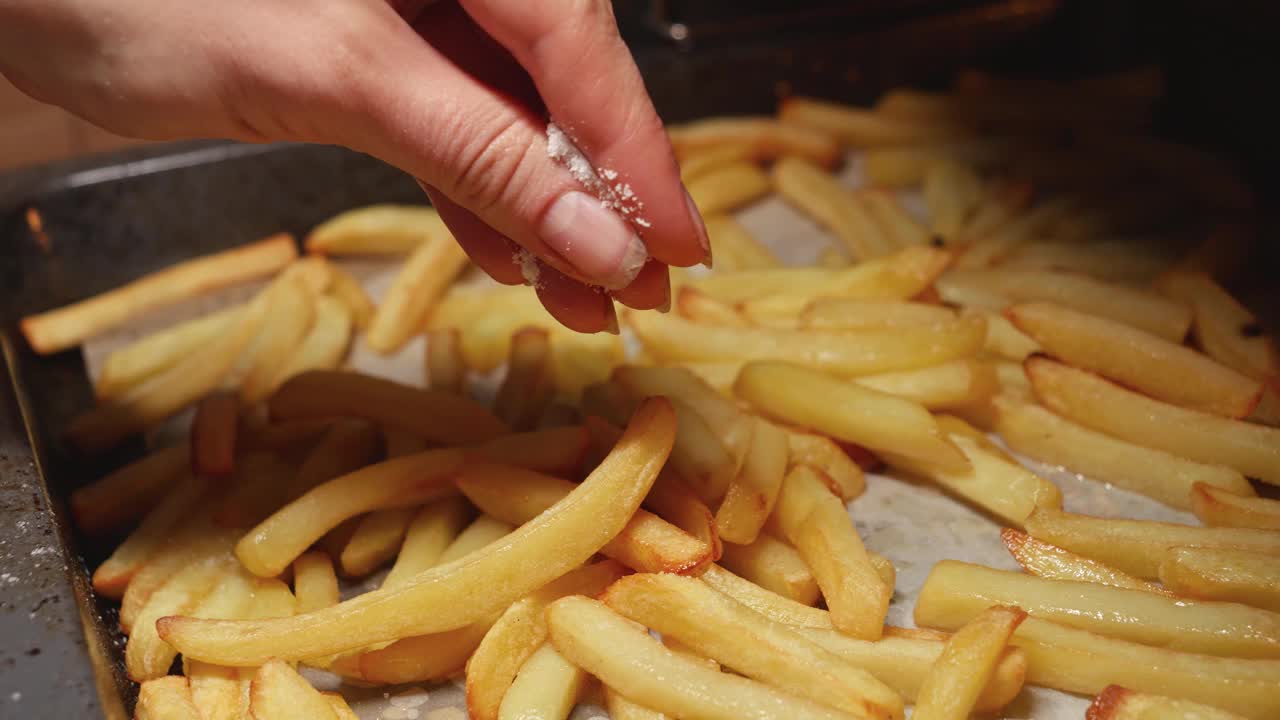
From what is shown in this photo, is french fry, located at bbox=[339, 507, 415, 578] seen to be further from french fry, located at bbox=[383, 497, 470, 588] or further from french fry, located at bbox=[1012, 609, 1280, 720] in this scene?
french fry, located at bbox=[1012, 609, 1280, 720]

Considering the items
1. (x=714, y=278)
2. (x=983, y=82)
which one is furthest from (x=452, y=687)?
(x=983, y=82)

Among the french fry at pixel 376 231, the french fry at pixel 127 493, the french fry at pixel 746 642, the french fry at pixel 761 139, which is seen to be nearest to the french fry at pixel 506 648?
the french fry at pixel 746 642

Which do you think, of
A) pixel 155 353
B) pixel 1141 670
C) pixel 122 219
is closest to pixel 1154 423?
pixel 1141 670

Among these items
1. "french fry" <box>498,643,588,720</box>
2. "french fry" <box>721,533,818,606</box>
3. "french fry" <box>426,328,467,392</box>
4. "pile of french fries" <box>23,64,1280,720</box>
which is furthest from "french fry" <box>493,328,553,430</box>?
"french fry" <box>498,643,588,720</box>

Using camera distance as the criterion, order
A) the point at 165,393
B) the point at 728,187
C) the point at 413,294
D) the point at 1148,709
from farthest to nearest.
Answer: the point at 728,187 < the point at 413,294 < the point at 165,393 < the point at 1148,709

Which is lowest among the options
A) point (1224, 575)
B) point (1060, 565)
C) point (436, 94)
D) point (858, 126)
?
point (1060, 565)

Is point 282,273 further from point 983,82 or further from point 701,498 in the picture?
point 983,82

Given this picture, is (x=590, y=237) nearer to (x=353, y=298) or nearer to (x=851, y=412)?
(x=851, y=412)
